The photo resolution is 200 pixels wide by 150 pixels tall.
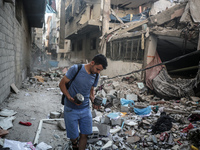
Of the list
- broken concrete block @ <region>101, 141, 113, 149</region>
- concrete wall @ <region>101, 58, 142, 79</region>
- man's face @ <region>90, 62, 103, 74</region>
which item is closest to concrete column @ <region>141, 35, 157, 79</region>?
concrete wall @ <region>101, 58, 142, 79</region>

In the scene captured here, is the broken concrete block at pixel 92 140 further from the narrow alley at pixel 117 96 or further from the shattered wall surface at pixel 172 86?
the shattered wall surface at pixel 172 86

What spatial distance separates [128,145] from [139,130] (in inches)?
27.8

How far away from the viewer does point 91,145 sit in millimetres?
3225

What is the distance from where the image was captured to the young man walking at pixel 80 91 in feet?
7.50

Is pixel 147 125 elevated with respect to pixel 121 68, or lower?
lower

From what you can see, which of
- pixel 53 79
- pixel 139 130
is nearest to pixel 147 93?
pixel 139 130

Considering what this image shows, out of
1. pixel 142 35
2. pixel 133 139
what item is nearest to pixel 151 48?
pixel 142 35

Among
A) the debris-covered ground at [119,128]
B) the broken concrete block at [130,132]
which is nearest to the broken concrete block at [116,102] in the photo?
the debris-covered ground at [119,128]

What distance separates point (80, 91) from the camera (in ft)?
7.79

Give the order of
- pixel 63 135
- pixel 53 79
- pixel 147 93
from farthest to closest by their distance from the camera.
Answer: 1. pixel 53 79
2. pixel 147 93
3. pixel 63 135

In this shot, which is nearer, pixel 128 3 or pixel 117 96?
pixel 117 96

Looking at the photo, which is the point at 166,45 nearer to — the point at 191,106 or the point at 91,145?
the point at 191,106

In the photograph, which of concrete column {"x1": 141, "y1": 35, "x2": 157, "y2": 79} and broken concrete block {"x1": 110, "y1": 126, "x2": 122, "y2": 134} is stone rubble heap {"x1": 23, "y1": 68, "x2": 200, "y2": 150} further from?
concrete column {"x1": 141, "y1": 35, "x2": 157, "y2": 79}

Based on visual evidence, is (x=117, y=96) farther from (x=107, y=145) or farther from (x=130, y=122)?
(x=107, y=145)
